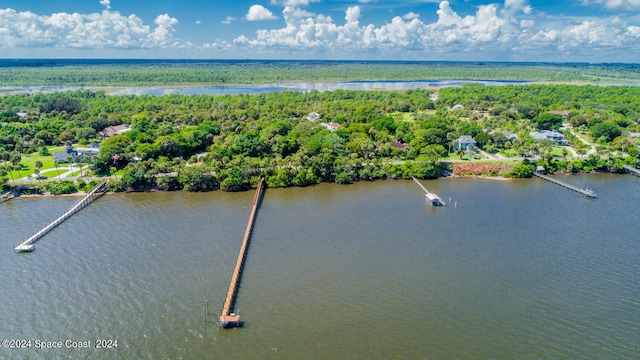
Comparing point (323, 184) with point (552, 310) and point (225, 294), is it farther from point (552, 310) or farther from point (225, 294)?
point (552, 310)

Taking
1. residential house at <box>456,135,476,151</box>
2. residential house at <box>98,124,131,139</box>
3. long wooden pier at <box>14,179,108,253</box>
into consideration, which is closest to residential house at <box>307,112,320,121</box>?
residential house at <box>456,135,476,151</box>

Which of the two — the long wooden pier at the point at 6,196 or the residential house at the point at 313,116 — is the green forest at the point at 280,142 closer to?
the residential house at the point at 313,116

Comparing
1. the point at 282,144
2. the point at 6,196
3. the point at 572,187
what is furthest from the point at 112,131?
the point at 572,187

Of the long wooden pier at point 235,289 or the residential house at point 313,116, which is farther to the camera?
the residential house at point 313,116

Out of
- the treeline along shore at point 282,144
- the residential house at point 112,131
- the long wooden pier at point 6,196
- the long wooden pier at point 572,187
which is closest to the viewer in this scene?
the long wooden pier at point 6,196

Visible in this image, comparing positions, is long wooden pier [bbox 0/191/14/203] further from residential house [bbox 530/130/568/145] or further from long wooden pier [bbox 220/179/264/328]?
residential house [bbox 530/130/568/145]

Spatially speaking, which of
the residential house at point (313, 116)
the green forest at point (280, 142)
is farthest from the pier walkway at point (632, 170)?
the residential house at point (313, 116)

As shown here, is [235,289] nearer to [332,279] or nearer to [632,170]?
[332,279]
